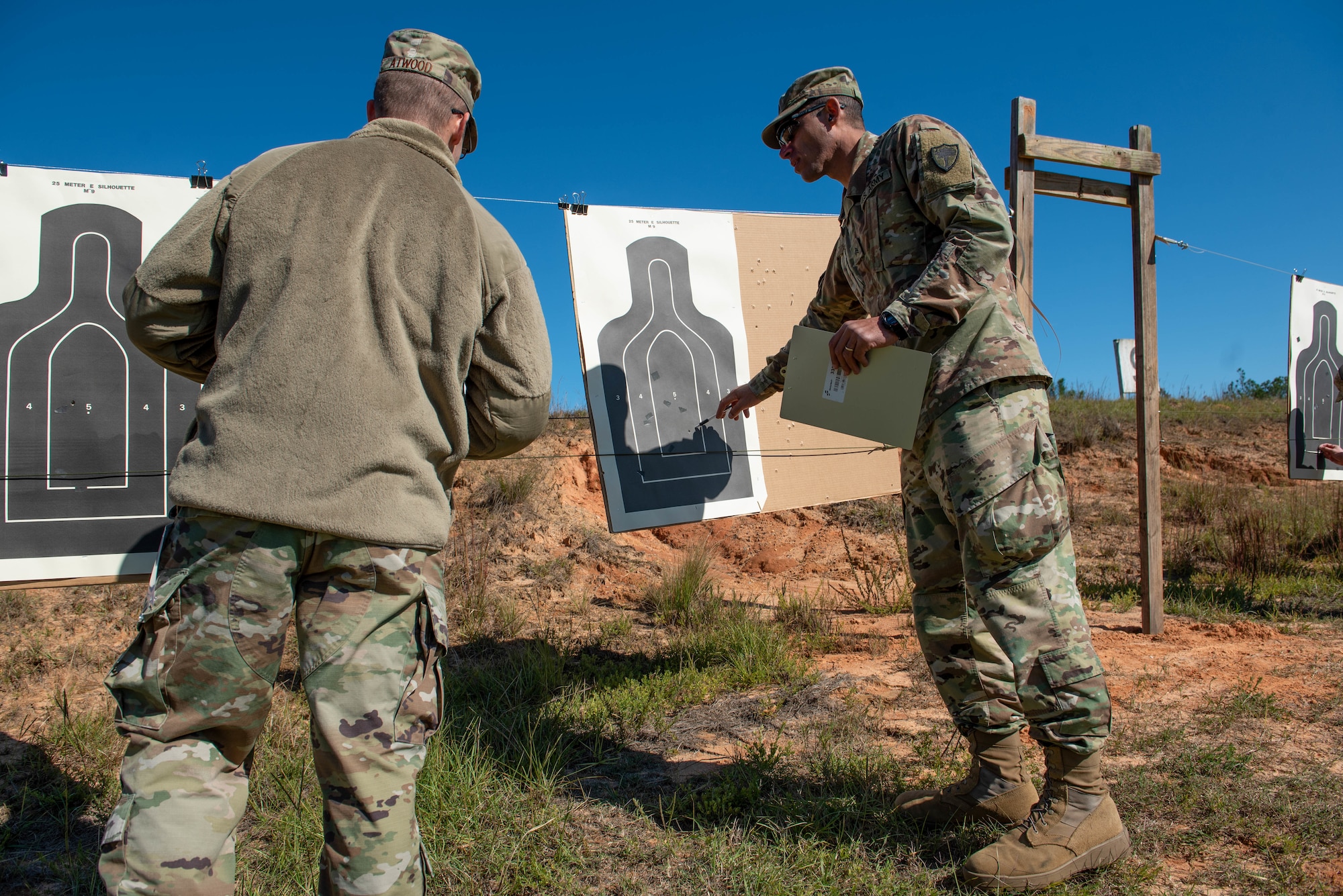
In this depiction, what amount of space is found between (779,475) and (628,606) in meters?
1.43

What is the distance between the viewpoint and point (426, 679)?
53.0 inches

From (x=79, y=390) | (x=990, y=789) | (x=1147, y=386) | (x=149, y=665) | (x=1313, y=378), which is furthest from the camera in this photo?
(x=1313, y=378)

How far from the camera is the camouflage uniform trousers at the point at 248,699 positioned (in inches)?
46.8

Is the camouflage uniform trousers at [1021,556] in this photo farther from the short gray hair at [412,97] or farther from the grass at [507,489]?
the grass at [507,489]

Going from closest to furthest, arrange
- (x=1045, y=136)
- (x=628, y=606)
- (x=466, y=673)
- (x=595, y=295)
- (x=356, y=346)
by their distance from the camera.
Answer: (x=356, y=346) < (x=466, y=673) < (x=595, y=295) < (x=1045, y=136) < (x=628, y=606)

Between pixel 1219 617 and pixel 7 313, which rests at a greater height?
pixel 7 313

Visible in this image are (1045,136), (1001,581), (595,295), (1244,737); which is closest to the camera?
(1001,581)

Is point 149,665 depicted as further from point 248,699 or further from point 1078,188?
point 1078,188

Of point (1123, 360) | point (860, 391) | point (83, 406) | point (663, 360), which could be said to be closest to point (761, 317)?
point (663, 360)

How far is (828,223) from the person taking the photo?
4109 mm

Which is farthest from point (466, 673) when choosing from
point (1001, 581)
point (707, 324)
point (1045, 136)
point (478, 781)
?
point (1045, 136)

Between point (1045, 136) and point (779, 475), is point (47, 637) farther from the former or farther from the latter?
point (1045, 136)

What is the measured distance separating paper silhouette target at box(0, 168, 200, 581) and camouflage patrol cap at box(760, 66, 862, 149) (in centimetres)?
221

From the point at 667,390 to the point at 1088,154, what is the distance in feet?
7.75
